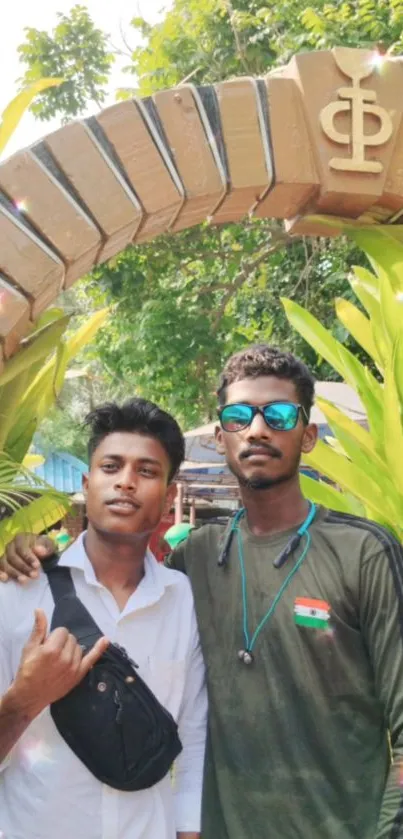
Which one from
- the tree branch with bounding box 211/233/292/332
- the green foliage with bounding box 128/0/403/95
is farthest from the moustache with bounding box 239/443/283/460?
the green foliage with bounding box 128/0/403/95

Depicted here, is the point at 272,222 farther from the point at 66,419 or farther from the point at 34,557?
the point at 66,419

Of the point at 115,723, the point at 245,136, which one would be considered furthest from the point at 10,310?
the point at 115,723

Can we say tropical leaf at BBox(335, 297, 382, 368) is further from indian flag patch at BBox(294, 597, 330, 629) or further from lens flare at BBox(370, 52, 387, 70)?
indian flag patch at BBox(294, 597, 330, 629)

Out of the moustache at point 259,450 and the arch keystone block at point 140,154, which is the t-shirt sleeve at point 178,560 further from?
the arch keystone block at point 140,154

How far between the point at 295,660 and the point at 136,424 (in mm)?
616

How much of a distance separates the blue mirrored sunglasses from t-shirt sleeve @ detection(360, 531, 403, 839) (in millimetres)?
350

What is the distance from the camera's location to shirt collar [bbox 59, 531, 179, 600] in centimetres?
174

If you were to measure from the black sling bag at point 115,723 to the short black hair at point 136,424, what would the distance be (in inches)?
18.0

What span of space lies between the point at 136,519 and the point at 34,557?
223mm

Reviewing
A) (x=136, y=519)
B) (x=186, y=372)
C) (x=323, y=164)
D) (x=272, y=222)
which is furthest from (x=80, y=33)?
(x=136, y=519)

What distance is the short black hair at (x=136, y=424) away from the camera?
1.90 m

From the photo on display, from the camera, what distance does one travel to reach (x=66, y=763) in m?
1.55

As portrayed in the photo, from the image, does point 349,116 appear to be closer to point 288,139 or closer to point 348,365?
point 288,139

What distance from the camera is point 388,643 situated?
1.58 meters
